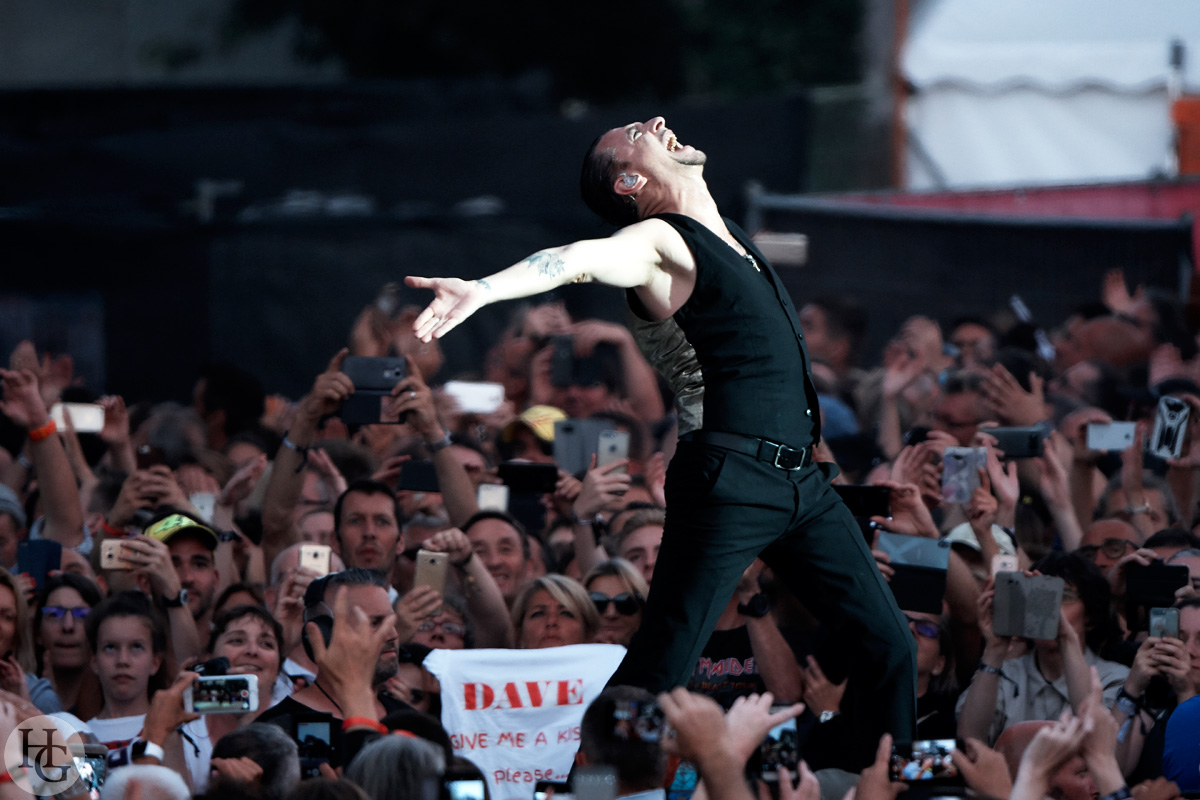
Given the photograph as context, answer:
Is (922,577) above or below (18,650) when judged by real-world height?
above

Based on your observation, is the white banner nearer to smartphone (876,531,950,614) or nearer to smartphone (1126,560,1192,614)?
smartphone (876,531,950,614)

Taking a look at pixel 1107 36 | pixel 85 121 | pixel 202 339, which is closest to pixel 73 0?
pixel 85 121

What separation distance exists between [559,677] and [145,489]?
2180 mm

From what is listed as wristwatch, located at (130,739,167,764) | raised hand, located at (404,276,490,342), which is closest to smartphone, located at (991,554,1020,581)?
raised hand, located at (404,276,490,342)

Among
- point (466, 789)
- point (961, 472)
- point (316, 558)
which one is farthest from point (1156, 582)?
point (316, 558)

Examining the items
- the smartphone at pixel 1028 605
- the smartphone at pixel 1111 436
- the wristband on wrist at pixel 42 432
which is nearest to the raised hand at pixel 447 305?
the smartphone at pixel 1028 605

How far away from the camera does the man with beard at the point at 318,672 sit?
198 inches

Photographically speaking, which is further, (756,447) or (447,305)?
(756,447)

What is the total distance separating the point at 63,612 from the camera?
20.6 feet

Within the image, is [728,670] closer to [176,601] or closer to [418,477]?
[418,477]

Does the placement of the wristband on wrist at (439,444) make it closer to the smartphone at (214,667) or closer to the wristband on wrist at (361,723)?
the smartphone at (214,667)

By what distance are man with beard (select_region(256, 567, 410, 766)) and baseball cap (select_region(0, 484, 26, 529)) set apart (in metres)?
2.14

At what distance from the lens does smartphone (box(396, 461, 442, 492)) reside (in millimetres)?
7062

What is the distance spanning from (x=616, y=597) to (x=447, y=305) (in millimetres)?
2680
